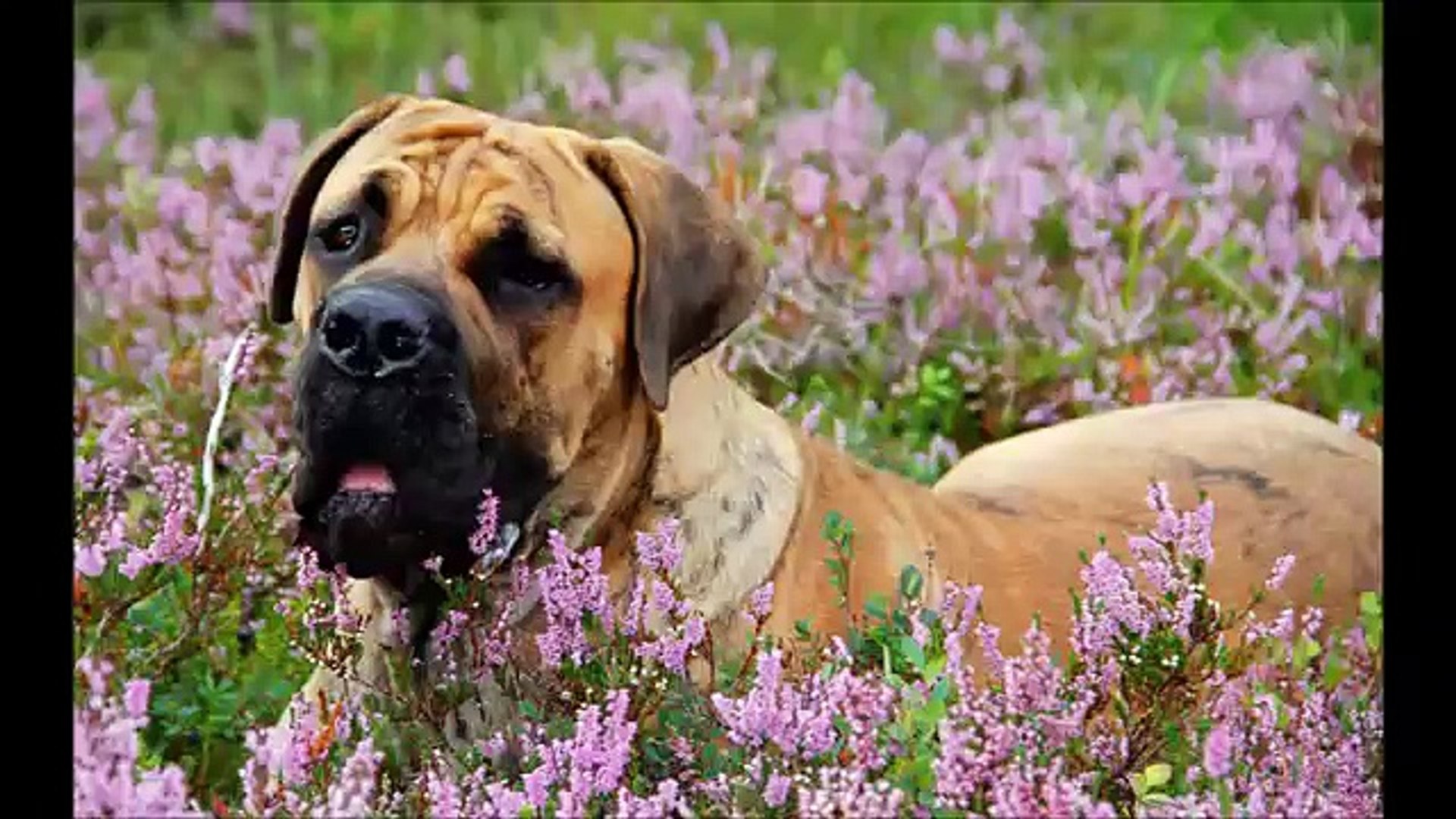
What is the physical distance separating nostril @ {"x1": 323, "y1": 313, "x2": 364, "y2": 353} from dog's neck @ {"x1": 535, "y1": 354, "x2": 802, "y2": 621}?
0.43m

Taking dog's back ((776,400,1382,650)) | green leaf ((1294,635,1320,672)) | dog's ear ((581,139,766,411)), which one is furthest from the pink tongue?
green leaf ((1294,635,1320,672))

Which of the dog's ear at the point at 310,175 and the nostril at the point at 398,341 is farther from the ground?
the dog's ear at the point at 310,175

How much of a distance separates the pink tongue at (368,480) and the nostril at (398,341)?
168 millimetres

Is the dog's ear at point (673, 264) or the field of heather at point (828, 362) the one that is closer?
the field of heather at point (828, 362)

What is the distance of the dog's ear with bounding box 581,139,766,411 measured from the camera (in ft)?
10.1

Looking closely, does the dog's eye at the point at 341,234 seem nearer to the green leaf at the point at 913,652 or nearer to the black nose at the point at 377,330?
the black nose at the point at 377,330

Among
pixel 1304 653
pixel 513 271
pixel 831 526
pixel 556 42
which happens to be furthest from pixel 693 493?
pixel 556 42

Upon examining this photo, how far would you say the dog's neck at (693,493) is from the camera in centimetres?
311

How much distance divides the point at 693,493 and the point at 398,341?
56 centimetres

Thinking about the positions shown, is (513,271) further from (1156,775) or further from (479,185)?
(1156,775)

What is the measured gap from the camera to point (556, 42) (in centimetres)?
441

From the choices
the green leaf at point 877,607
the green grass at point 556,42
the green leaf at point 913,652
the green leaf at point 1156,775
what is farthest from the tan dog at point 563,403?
the green grass at point 556,42

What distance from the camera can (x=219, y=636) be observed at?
3322 millimetres
